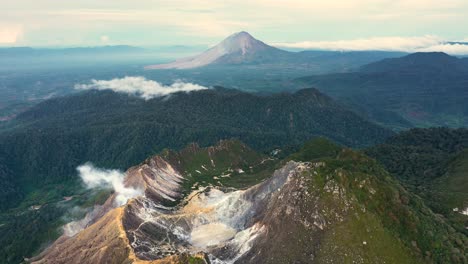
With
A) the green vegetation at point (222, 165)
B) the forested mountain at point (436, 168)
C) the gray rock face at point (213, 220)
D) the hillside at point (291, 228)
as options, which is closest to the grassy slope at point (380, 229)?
the hillside at point (291, 228)

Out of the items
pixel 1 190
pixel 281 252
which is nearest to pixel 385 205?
pixel 281 252

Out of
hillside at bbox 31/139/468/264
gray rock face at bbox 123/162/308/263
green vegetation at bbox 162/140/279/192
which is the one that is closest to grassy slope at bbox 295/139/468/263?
hillside at bbox 31/139/468/264

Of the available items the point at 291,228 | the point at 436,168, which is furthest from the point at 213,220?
the point at 436,168

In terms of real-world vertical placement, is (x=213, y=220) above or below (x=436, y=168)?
above

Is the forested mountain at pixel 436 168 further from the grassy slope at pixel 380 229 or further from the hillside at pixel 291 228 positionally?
the hillside at pixel 291 228

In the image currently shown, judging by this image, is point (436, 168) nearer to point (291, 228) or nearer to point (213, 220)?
point (291, 228)

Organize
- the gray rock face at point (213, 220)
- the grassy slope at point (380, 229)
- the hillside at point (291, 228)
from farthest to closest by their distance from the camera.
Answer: the gray rock face at point (213, 220) → the hillside at point (291, 228) → the grassy slope at point (380, 229)

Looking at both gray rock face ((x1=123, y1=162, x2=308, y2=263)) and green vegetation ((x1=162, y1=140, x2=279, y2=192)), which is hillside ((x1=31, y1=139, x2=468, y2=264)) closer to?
gray rock face ((x1=123, y1=162, x2=308, y2=263))

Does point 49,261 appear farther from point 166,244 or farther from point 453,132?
point 453,132
